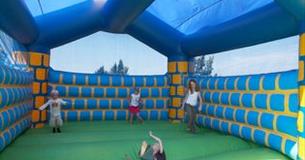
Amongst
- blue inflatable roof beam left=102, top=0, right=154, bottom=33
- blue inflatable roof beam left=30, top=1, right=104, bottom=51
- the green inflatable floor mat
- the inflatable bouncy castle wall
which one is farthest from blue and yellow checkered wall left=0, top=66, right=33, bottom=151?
blue inflatable roof beam left=102, top=0, right=154, bottom=33

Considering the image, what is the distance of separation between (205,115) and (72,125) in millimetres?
2695

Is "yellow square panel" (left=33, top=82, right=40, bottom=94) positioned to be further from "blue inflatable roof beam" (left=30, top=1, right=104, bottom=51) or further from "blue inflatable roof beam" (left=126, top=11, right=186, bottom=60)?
"blue inflatable roof beam" (left=126, top=11, right=186, bottom=60)

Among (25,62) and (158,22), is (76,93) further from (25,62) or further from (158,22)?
(158,22)

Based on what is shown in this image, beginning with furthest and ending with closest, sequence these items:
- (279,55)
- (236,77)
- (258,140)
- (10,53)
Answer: (279,55) → (10,53) → (236,77) → (258,140)

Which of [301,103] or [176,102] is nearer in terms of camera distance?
[301,103]

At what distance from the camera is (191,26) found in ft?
22.6

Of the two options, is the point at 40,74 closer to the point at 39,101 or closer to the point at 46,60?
the point at 46,60

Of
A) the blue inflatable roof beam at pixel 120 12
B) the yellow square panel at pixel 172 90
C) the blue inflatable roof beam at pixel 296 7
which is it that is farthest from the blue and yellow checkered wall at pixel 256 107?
the blue inflatable roof beam at pixel 120 12

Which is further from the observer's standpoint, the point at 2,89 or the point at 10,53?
the point at 10,53

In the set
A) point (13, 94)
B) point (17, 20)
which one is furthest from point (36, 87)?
point (17, 20)

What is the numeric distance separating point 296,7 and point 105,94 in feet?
16.0

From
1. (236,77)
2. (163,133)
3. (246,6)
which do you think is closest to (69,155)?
(163,133)

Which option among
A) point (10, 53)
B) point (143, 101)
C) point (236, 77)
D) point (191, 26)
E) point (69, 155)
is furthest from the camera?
point (143, 101)

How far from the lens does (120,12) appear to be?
522 cm
